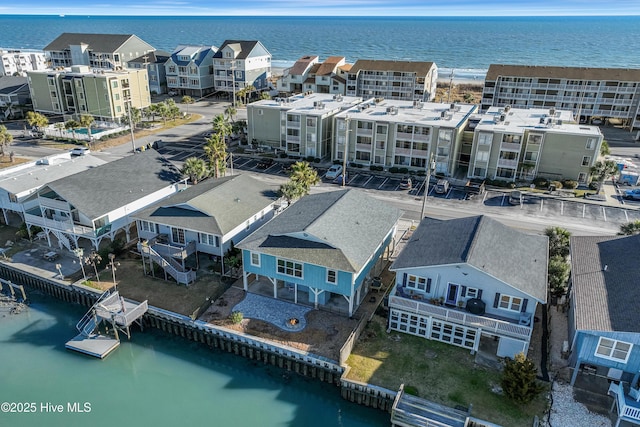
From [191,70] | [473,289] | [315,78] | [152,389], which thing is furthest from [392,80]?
[152,389]

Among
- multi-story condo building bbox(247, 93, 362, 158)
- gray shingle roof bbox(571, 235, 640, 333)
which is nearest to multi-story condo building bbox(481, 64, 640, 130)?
multi-story condo building bbox(247, 93, 362, 158)

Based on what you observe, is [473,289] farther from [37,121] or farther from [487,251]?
[37,121]

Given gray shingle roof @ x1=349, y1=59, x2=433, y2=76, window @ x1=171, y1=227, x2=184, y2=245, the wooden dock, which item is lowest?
the wooden dock

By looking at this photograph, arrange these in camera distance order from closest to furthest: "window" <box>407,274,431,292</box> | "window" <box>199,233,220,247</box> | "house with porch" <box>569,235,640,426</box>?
"house with porch" <box>569,235,640,426</box> → "window" <box>407,274,431,292</box> → "window" <box>199,233,220,247</box>

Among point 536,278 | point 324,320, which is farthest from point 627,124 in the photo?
point 324,320

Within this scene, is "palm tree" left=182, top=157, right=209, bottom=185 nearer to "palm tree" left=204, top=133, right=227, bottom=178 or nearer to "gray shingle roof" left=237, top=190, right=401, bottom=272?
"palm tree" left=204, top=133, right=227, bottom=178

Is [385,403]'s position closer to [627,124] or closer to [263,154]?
[263,154]

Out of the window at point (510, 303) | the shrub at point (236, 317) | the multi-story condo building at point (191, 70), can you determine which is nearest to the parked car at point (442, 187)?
the window at point (510, 303)

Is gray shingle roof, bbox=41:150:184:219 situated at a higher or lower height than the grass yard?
higher
